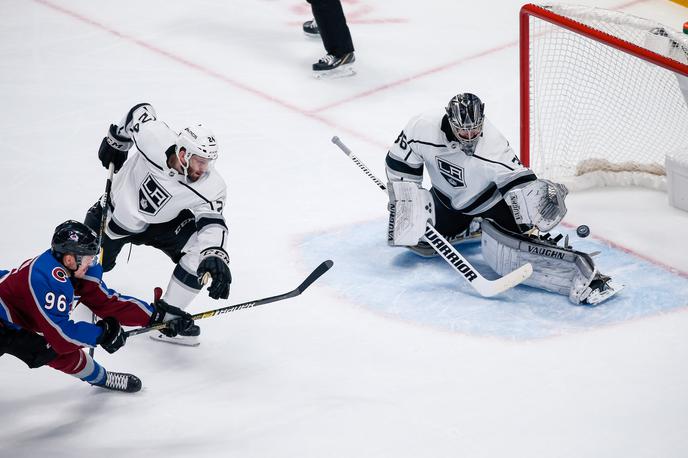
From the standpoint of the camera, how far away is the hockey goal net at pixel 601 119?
520cm

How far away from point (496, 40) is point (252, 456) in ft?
14.1

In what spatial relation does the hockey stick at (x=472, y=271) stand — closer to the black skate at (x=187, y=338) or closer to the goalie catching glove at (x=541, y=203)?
the goalie catching glove at (x=541, y=203)

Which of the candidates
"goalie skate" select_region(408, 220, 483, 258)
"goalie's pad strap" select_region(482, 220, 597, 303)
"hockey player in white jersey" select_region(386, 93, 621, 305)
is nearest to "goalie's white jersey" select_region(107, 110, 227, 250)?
"hockey player in white jersey" select_region(386, 93, 621, 305)

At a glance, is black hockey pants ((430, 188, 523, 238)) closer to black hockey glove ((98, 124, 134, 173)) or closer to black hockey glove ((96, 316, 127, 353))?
black hockey glove ((98, 124, 134, 173))

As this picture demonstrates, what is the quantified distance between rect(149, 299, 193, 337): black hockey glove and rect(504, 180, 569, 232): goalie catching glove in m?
1.43

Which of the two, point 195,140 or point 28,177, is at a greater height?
point 195,140

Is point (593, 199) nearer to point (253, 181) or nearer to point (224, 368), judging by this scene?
point (253, 181)

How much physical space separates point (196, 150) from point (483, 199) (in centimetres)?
135

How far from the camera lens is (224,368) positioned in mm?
4043

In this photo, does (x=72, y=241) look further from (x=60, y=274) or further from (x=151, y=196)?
(x=151, y=196)

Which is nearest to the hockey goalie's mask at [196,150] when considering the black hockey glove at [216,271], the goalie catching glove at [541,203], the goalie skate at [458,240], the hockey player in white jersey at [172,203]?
the hockey player in white jersey at [172,203]

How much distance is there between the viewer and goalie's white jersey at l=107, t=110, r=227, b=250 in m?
3.96

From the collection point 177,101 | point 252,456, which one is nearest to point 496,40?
point 177,101

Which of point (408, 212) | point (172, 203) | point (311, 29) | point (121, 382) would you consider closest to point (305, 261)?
point (408, 212)
